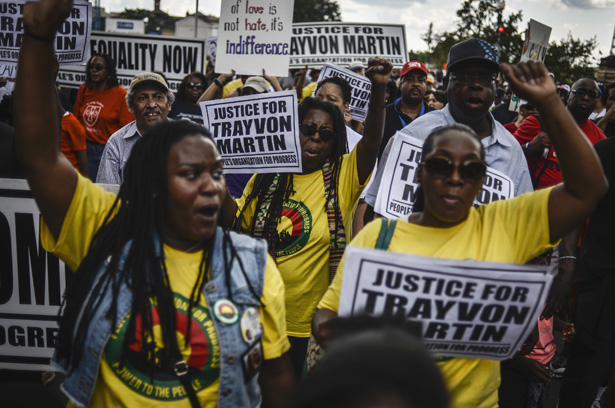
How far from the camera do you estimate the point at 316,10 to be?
8288cm

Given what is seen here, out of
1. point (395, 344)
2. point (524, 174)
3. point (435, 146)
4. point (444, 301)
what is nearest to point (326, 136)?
point (524, 174)

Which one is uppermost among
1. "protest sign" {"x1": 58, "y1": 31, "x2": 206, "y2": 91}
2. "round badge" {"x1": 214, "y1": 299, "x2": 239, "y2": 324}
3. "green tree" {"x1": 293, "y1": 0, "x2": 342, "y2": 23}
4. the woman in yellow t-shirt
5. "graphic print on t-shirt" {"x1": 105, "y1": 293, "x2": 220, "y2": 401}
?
"green tree" {"x1": 293, "y1": 0, "x2": 342, "y2": 23}

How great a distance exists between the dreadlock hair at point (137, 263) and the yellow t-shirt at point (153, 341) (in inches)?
1.1

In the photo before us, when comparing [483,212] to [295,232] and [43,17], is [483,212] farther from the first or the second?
[43,17]

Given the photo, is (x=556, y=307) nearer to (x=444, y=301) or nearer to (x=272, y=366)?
(x=444, y=301)

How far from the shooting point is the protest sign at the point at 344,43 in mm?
8656

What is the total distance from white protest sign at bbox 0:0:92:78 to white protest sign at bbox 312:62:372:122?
2.60m

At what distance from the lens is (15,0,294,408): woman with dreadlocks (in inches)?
80.4

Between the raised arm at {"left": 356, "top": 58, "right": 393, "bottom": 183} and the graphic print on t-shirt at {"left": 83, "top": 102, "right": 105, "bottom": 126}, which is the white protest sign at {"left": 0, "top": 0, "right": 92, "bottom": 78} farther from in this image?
the raised arm at {"left": 356, "top": 58, "right": 393, "bottom": 183}

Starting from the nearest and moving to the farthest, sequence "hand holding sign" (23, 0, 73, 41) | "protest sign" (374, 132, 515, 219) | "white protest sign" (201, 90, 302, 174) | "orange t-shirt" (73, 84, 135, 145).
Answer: "hand holding sign" (23, 0, 73, 41) → "protest sign" (374, 132, 515, 219) → "white protest sign" (201, 90, 302, 174) → "orange t-shirt" (73, 84, 135, 145)

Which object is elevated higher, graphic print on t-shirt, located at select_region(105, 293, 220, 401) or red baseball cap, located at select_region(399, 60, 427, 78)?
red baseball cap, located at select_region(399, 60, 427, 78)

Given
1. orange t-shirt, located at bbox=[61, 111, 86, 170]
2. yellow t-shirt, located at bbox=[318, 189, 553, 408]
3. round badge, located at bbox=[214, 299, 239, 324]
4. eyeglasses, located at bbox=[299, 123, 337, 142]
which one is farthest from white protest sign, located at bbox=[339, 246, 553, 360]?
orange t-shirt, located at bbox=[61, 111, 86, 170]

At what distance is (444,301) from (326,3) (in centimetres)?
8700

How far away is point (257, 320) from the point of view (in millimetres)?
2197
